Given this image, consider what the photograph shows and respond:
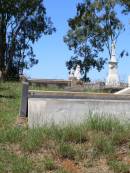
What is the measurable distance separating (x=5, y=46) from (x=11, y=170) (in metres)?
32.4

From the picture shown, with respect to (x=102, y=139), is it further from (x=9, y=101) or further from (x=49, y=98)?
(x=9, y=101)

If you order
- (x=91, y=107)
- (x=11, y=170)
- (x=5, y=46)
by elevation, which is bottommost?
(x=11, y=170)

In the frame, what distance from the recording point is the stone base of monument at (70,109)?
10062 millimetres

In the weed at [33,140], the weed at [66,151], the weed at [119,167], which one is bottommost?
the weed at [119,167]

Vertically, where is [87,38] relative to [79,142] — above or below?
above

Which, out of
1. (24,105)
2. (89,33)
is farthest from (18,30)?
(24,105)

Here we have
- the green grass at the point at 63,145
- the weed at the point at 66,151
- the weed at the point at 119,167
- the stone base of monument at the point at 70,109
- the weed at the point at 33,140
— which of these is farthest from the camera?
the stone base of monument at the point at 70,109

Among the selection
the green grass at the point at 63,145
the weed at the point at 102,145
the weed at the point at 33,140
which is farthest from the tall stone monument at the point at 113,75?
the weed at the point at 102,145

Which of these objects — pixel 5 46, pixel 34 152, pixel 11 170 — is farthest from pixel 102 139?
pixel 5 46

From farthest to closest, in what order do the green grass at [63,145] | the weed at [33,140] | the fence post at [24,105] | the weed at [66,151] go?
the fence post at [24,105] < the weed at [33,140] < the weed at [66,151] < the green grass at [63,145]

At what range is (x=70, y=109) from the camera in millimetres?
10227

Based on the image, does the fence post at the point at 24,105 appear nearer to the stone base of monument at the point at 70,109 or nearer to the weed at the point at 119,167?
the stone base of monument at the point at 70,109

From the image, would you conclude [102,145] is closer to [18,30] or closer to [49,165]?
[49,165]

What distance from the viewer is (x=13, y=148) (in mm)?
8766
